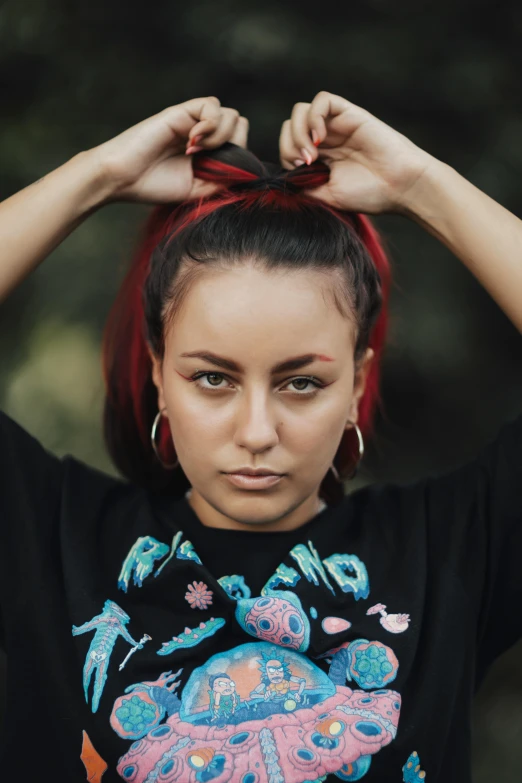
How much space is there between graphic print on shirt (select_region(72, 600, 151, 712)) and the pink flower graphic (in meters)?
0.08

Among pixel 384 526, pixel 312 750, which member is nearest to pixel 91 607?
pixel 312 750

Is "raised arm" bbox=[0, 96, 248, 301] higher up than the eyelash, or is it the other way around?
"raised arm" bbox=[0, 96, 248, 301]

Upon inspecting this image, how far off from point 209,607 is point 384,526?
31cm

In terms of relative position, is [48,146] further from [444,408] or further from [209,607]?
[209,607]

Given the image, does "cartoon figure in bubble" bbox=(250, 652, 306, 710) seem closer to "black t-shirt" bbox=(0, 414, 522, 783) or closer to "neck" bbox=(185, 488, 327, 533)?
"black t-shirt" bbox=(0, 414, 522, 783)

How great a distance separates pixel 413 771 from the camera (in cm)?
123

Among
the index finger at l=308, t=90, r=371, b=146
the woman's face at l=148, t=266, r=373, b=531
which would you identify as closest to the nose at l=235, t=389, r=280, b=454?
the woman's face at l=148, t=266, r=373, b=531

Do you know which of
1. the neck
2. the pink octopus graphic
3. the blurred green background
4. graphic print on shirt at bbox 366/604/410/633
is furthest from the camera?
the blurred green background

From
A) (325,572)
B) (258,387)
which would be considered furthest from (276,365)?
(325,572)

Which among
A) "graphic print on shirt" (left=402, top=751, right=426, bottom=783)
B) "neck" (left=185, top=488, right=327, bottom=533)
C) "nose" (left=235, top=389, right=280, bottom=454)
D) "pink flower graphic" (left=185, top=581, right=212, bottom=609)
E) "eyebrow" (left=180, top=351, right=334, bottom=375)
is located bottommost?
"graphic print on shirt" (left=402, top=751, right=426, bottom=783)

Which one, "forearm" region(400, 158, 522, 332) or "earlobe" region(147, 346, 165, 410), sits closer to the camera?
"forearm" region(400, 158, 522, 332)

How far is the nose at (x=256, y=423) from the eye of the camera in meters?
1.22

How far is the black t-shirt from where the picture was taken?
3.97ft

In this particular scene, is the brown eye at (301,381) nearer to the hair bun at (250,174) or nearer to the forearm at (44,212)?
the hair bun at (250,174)
